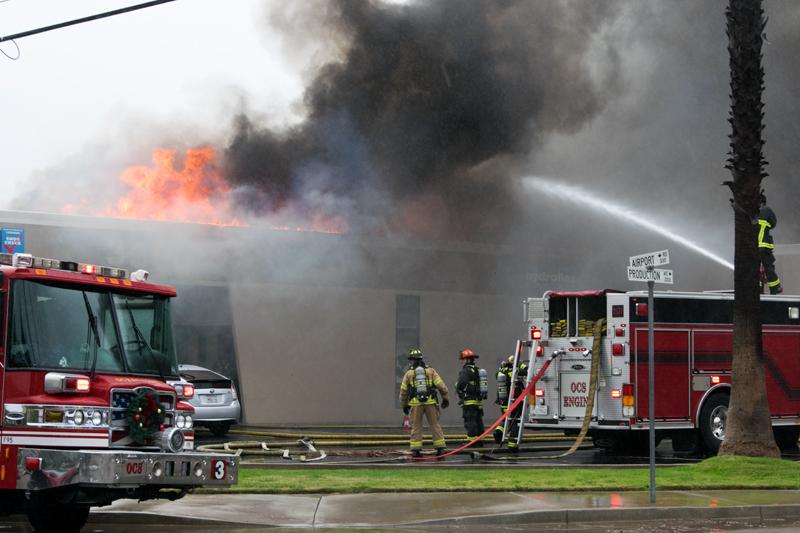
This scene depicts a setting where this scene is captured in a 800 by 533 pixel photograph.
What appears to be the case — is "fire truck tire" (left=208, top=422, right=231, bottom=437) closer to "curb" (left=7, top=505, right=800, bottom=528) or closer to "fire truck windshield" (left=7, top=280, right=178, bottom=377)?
"curb" (left=7, top=505, right=800, bottom=528)

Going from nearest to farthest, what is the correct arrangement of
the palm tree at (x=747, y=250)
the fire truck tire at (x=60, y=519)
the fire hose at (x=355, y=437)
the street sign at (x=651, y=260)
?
the fire truck tire at (x=60, y=519), the street sign at (x=651, y=260), the palm tree at (x=747, y=250), the fire hose at (x=355, y=437)

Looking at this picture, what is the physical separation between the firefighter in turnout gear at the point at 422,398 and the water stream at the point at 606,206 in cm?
1350

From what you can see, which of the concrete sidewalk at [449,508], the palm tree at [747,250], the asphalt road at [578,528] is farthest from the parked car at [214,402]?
the asphalt road at [578,528]

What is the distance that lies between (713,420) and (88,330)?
1077 cm

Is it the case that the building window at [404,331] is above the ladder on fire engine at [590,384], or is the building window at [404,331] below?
above

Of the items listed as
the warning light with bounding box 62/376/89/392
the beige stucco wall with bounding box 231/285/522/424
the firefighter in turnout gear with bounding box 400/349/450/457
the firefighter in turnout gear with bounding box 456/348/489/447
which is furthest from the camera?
the beige stucco wall with bounding box 231/285/522/424

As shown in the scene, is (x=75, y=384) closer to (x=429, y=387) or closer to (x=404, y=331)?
(x=429, y=387)

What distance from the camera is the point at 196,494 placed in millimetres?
11375

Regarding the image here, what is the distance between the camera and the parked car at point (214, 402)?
60.8ft

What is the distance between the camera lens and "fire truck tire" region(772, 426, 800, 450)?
17.9 m

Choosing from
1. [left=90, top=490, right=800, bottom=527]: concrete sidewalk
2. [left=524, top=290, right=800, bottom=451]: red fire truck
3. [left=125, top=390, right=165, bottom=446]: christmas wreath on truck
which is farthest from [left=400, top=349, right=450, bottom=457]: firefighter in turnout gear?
[left=125, top=390, right=165, bottom=446]: christmas wreath on truck

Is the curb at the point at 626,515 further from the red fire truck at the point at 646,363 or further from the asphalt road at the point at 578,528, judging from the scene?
the red fire truck at the point at 646,363

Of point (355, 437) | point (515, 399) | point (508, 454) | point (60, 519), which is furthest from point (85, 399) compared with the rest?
point (515, 399)

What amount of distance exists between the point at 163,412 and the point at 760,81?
969cm
